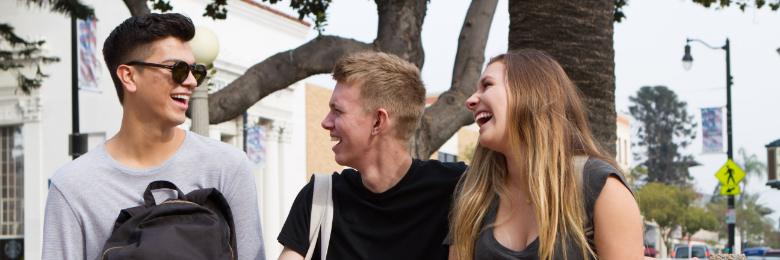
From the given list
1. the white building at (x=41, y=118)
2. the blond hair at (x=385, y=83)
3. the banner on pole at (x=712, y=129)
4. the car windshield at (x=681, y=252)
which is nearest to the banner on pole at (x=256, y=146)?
the white building at (x=41, y=118)

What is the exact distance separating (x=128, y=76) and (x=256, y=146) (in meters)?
15.4

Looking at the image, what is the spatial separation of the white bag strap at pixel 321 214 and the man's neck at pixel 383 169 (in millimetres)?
169

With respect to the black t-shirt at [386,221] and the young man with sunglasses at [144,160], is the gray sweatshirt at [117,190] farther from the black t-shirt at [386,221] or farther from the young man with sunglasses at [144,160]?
the black t-shirt at [386,221]

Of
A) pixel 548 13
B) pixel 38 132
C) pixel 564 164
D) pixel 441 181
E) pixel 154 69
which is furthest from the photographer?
pixel 38 132

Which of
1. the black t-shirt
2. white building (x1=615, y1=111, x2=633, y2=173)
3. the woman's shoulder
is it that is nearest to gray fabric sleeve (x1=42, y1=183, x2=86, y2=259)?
the black t-shirt

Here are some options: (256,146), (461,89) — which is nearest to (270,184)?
(256,146)

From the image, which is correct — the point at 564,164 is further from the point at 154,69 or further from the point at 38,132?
the point at 38,132

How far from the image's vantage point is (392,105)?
3.21 metres

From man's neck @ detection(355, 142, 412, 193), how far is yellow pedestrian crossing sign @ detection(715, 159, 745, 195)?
1934cm

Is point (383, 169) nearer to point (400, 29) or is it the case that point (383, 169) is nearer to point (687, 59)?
point (400, 29)

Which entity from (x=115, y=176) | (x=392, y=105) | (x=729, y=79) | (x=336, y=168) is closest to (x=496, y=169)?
(x=392, y=105)

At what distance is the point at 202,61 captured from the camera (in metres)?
6.35

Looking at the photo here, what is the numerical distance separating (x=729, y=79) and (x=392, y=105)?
21119 millimetres

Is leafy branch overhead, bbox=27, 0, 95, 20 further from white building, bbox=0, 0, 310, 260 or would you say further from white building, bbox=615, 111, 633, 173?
white building, bbox=615, 111, 633, 173
